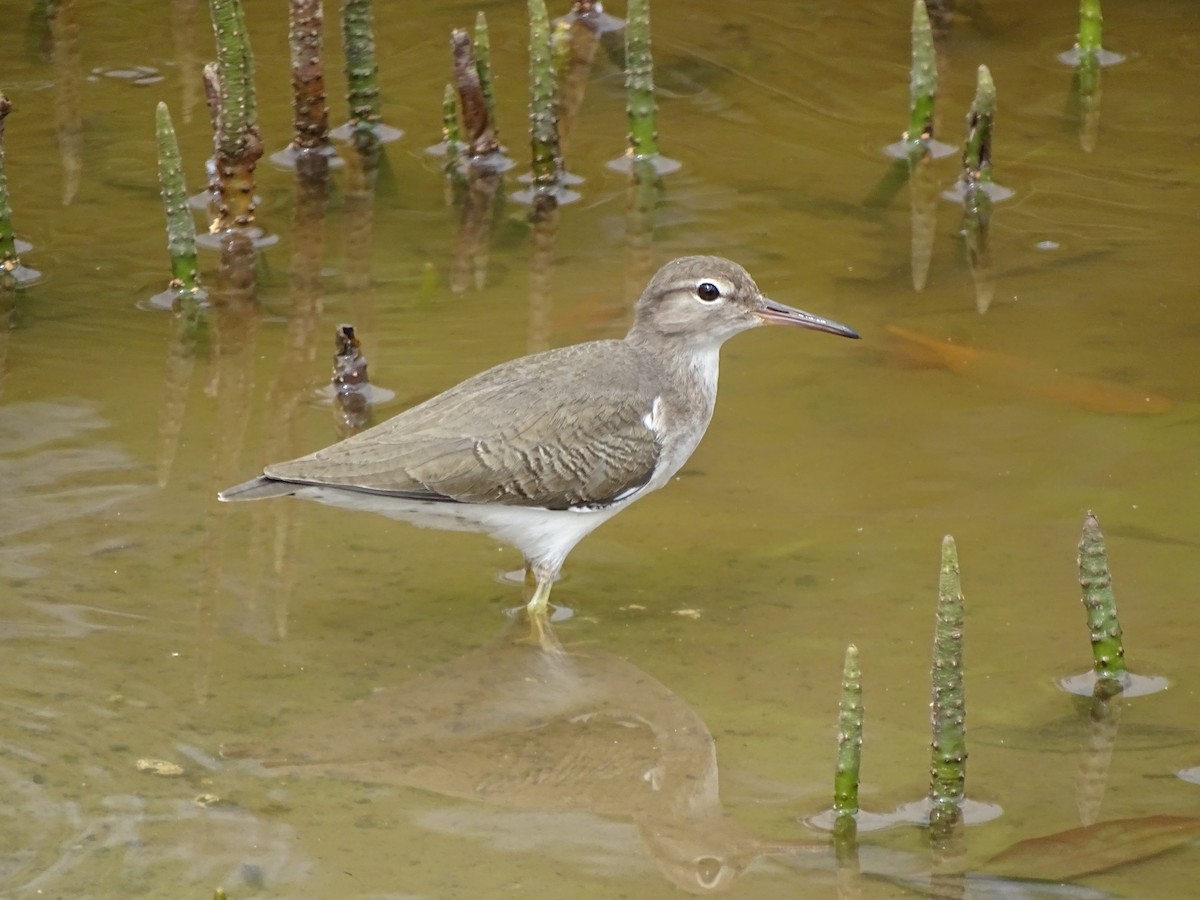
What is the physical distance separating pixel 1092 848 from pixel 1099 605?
3.16 ft

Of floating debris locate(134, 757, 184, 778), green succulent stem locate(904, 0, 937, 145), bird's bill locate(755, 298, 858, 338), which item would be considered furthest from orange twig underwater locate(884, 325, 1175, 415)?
floating debris locate(134, 757, 184, 778)

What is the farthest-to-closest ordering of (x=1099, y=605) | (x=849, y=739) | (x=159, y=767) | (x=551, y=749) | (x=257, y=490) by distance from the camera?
(x=257, y=490)
(x=551, y=749)
(x=1099, y=605)
(x=159, y=767)
(x=849, y=739)

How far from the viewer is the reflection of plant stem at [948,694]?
18.3ft

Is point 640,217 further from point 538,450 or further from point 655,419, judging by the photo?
point 538,450

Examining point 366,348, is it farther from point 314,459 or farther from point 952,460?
point 952,460

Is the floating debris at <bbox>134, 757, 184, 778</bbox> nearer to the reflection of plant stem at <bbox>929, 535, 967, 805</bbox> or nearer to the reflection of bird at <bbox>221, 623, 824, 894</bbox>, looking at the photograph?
the reflection of bird at <bbox>221, 623, 824, 894</bbox>

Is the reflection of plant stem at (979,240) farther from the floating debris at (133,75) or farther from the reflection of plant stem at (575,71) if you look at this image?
the floating debris at (133,75)

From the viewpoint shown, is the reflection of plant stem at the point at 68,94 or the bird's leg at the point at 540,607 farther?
the reflection of plant stem at the point at 68,94

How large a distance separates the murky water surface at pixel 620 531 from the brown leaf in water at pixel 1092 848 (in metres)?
0.02

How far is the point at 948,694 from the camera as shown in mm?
5758

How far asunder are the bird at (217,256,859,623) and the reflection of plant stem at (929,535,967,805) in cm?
205

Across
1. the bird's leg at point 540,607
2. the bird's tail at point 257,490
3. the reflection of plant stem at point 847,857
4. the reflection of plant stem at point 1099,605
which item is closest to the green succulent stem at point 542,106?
the bird's leg at point 540,607

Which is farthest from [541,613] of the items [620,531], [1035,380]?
[1035,380]

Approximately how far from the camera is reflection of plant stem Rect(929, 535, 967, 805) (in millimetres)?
5586
